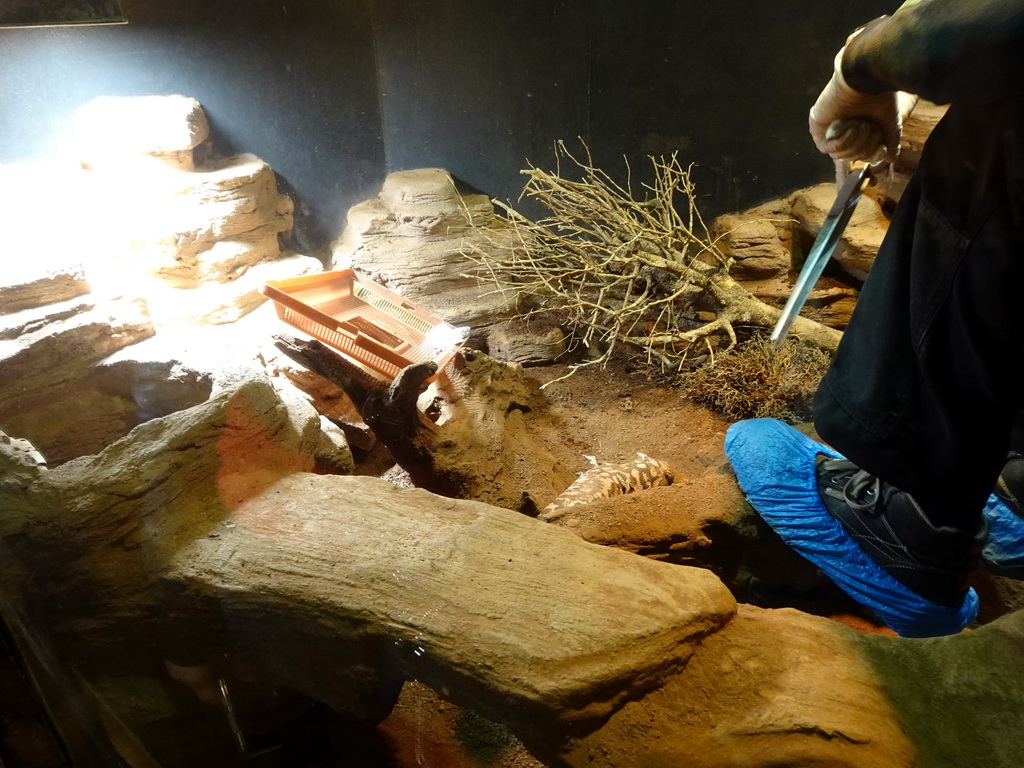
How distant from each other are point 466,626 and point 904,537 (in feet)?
3.79

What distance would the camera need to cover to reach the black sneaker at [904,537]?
154 centimetres

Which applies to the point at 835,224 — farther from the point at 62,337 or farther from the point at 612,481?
the point at 62,337

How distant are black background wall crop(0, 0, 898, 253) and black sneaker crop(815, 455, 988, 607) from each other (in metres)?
2.53

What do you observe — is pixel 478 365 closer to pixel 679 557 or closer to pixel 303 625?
pixel 679 557

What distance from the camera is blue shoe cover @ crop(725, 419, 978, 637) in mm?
1789

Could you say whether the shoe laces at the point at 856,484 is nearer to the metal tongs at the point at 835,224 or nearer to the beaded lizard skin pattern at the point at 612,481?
the metal tongs at the point at 835,224

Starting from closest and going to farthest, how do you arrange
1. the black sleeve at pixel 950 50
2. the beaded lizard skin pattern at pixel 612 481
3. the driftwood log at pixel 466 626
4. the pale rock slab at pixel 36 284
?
the black sleeve at pixel 950 50 → the driftwood log at pixel 466 626 → the pale rock slab at pixel 36 284 → the beaded lizard skin pattern at pixel 612 481

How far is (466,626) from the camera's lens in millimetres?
1327

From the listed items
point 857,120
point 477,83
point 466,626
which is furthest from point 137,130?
point 857,120

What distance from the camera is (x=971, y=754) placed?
1.15 m

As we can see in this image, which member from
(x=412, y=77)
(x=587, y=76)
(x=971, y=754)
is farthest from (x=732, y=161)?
(x=971, y=754)

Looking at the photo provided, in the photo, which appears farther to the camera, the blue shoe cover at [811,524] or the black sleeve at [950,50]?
the blue shoe cover at [811,524]

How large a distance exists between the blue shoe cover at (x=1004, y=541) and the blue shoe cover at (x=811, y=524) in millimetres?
137

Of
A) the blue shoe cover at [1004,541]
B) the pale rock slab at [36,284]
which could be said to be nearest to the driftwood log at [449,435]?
the pale rock slab at [36,284]
